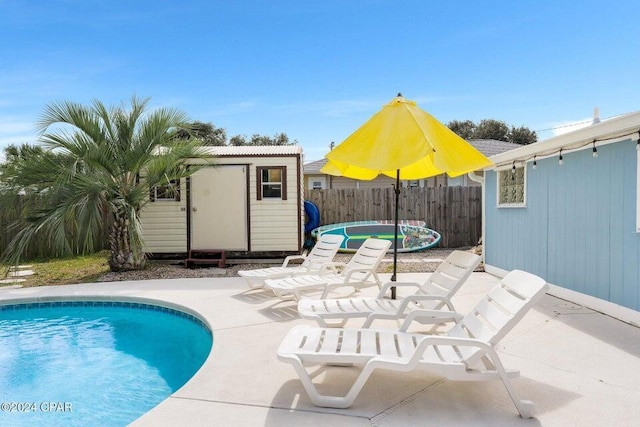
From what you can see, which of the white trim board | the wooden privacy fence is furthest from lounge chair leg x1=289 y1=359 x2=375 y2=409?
the wooden privacy fence

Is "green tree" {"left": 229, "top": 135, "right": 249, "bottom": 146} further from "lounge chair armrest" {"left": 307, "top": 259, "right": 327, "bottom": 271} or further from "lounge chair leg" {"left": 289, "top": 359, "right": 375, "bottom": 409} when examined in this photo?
"lounge chair leg" {"left": 289, "top": 359, "right": 375, "bottom": 409}

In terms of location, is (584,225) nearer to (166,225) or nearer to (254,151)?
(254,151)

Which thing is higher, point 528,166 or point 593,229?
point 528,166

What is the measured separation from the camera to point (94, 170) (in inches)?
347

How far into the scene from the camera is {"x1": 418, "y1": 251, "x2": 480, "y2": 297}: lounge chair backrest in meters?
4.63

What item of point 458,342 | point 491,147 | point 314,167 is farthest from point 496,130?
point 458,342

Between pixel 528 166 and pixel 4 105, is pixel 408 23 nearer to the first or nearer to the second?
pixel 528 166

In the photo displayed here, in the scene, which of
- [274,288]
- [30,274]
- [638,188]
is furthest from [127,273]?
[638,188]

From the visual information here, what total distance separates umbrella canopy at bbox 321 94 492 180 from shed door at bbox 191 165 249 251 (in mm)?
6087

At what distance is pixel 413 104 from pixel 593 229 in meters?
2.78

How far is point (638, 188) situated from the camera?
188 inches

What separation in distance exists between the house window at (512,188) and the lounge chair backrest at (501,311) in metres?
4.42

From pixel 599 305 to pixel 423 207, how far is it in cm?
842

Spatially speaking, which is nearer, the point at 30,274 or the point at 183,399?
the point at 183,399
